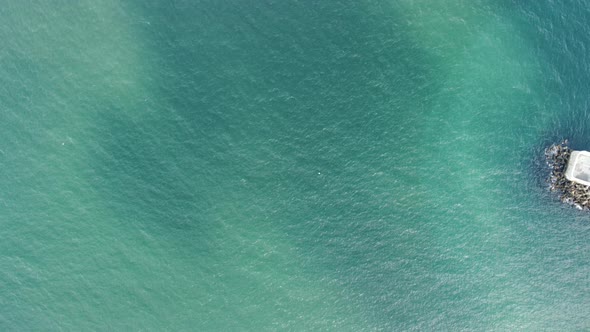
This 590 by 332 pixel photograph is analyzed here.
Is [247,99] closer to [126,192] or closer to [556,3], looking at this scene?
[126,192]

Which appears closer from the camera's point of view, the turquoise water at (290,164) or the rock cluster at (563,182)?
the turquoise water at (290,164)

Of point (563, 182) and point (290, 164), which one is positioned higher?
point (290, 164)

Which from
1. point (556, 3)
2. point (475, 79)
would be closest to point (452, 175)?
point (475, 79)

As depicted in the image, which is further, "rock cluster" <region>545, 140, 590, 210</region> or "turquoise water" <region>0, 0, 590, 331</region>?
"rock cluster" <region>545, 140, 590, 210</region>
